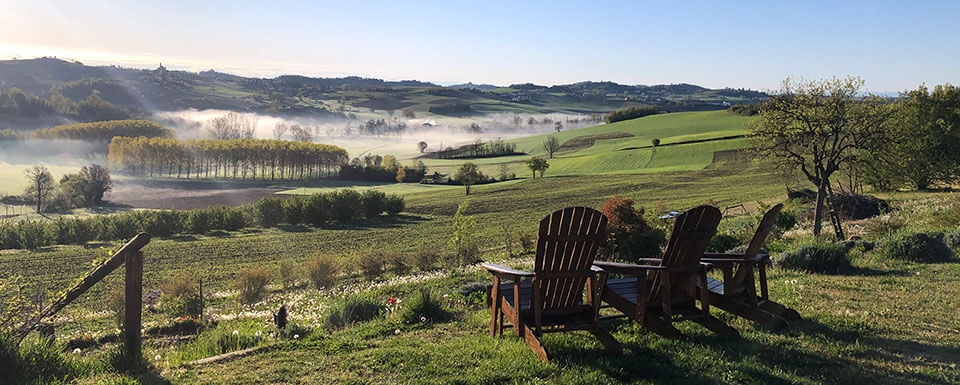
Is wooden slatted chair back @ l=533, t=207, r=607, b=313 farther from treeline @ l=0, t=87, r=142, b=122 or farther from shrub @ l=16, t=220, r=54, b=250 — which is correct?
treeline @ l=0, t=87, r=142, b=122

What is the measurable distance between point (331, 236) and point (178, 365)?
4739cm

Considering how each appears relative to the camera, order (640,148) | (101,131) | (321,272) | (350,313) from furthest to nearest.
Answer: (101,131) → (640,148) → (321,272) → (350,313)

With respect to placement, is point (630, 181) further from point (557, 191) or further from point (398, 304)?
point (398, 304)

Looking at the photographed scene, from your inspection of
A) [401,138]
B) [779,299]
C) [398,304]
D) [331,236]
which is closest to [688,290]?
[779,299]

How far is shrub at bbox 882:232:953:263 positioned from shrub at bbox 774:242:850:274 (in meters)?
1.26

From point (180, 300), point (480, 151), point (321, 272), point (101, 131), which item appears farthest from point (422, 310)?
point (101, 131)

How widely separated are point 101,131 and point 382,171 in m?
103

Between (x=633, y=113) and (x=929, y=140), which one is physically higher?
(x=633, y=113)

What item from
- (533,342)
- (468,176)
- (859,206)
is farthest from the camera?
(468,176)

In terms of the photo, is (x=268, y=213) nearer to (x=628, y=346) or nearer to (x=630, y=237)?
(x=630, y=237)

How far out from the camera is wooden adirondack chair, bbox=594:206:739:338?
17.0 ft

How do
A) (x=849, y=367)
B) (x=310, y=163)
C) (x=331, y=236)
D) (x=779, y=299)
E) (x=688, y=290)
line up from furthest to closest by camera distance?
(x=310, y=163), (x=331, y=236), (x=779, y=299), (x=688, y=290), (x=849, y=367)

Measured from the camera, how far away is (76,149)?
141 m

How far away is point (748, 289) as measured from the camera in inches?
228
